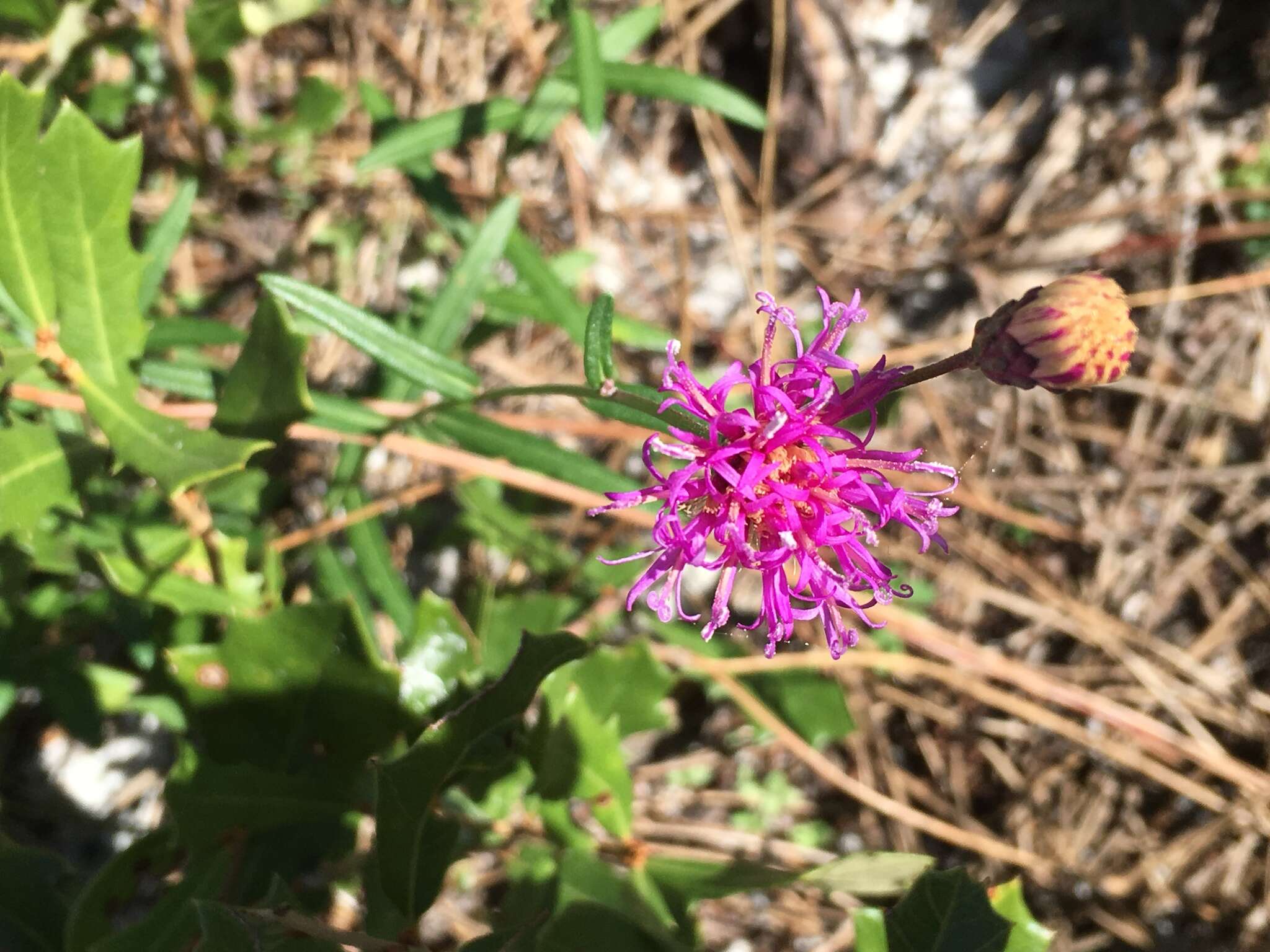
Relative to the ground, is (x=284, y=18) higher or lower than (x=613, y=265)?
higher

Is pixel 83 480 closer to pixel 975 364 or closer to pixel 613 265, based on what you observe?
pixel 975 364

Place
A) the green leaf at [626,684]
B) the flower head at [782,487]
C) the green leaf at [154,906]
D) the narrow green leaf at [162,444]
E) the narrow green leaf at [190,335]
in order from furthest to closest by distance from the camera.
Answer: the narrow green leaf at [190,335]
the green leaf at [626,684]
the green leaf at [154,906]
the narrow green leaf at [162,444]
the flower head at [782,487]

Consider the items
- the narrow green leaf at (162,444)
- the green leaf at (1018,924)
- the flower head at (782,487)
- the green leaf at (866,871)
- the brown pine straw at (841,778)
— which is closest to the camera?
the flower head at (782,487)

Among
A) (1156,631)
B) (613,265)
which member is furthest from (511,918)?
(1156,631)

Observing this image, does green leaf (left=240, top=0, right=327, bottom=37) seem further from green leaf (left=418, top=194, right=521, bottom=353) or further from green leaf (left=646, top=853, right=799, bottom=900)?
green leaf (left=646, top=853, right=799, bottom=900)

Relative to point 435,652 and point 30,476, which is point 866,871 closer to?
point 435,652

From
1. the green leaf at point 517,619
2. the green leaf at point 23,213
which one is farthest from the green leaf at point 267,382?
the green leaf at point 517,619

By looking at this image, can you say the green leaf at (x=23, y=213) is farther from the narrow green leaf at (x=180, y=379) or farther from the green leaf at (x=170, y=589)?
the green leaf at (x=170, y=589)
